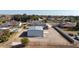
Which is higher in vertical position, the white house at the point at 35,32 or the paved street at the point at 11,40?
the white house at the point at 35,32

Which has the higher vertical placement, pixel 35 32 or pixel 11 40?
pixel 35 32

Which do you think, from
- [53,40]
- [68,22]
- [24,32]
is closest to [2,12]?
[24,32]

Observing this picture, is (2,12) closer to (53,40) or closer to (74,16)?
(53,40)

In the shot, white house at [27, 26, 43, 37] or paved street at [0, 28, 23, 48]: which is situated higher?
white house at [27, 26, 43, 37]
